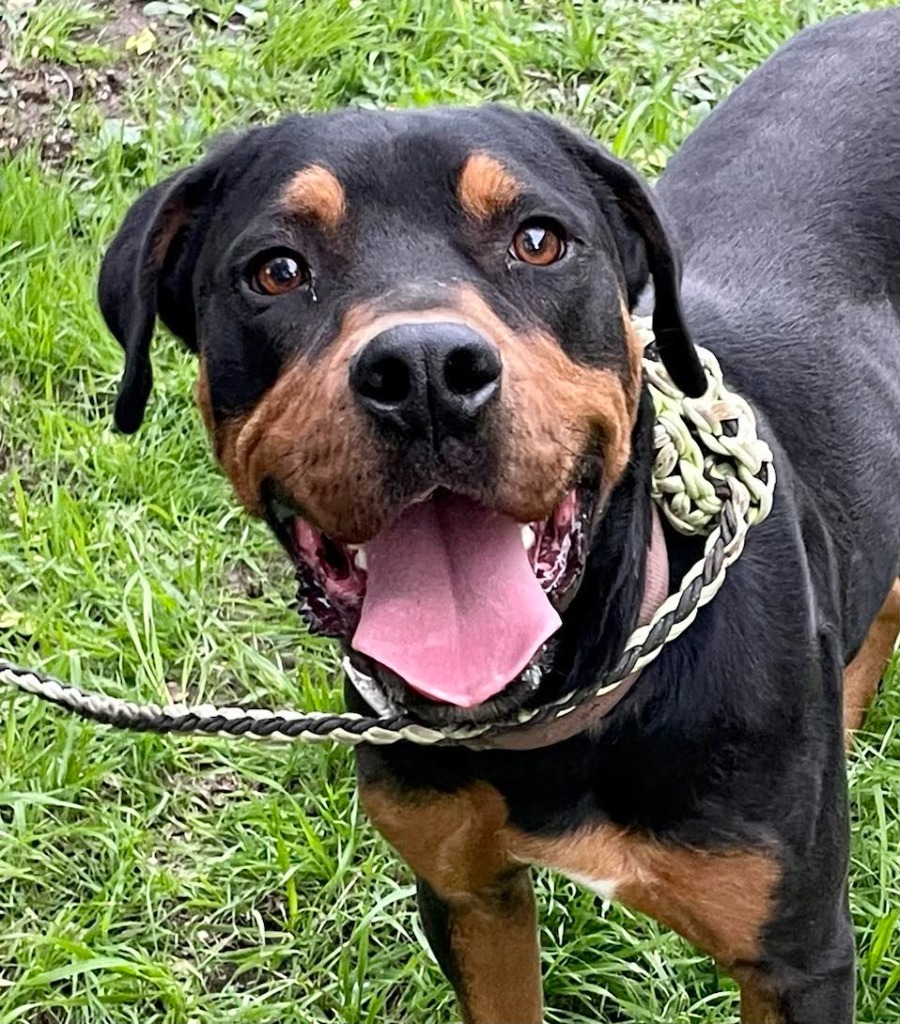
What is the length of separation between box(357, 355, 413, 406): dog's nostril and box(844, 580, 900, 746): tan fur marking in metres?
2.23

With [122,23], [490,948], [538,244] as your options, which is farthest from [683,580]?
[122,23]

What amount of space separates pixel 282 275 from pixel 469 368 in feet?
1.69

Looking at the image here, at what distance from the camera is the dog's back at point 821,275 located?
3.44m

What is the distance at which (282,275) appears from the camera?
272 cm

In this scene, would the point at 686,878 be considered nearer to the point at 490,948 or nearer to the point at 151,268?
the point at 490,948

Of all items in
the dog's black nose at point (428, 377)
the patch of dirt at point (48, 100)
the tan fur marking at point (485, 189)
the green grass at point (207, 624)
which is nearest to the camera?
the dog's black nose at point (428, 377)

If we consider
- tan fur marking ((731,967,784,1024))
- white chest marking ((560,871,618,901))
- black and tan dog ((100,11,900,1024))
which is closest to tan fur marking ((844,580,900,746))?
black and tan dog ((100,11,900,1024))

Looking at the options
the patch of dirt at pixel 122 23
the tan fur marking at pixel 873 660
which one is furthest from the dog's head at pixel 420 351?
the patch of dirt at pixel 122 23

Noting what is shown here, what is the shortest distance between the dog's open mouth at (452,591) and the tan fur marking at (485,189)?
454 mm

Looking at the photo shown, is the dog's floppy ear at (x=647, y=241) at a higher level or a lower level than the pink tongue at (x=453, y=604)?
higher

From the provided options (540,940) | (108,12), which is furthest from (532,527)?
(108,12)

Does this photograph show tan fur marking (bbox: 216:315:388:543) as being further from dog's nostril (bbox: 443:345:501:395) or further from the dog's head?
dog's nostril (bbox: 443:345:501:395)

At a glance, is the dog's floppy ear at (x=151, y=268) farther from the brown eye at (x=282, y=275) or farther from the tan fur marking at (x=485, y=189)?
the tan fur marking at (x=485, y=189)

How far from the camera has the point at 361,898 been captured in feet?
12.9
